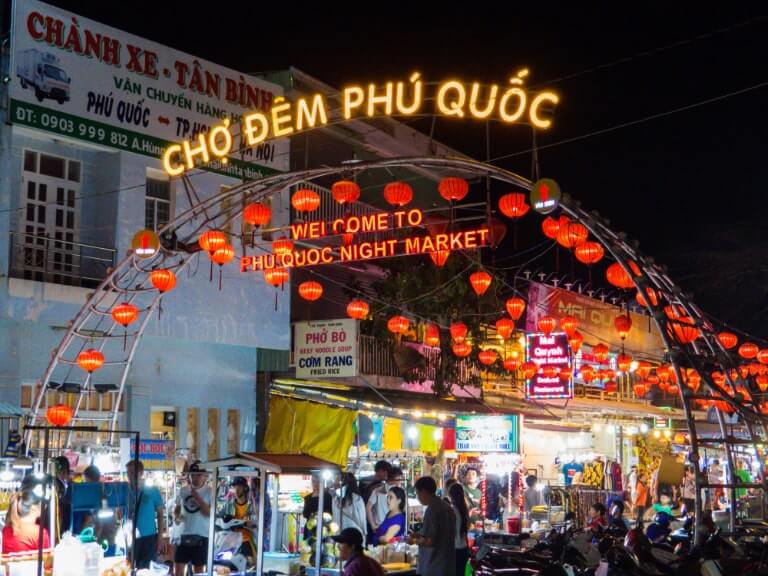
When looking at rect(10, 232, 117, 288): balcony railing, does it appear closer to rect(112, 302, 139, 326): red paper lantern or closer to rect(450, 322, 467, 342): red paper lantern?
rect(112, 302, 139, 326): red paper lantern

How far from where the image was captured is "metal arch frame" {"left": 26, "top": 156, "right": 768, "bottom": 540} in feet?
54.1

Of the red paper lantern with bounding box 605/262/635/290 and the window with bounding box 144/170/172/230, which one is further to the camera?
the window with bounding box 144/170/172/230

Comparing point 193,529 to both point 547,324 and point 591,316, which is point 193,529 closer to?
point 547,324

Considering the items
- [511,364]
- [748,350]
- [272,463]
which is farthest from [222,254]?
[748,350]

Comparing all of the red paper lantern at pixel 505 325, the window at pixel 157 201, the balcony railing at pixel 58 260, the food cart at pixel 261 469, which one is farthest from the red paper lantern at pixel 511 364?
the food cart at pixel 261 469

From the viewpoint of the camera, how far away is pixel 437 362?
29859 mm

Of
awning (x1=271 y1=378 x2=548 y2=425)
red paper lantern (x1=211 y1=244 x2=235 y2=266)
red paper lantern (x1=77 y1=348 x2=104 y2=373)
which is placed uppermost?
red paper lantern (x1=211 y1=244 x2=235 y2=266)

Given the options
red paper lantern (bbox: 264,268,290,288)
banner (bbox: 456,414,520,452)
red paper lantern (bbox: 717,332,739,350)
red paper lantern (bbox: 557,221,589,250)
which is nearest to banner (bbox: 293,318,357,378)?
banner (bbox: 456,414,520,452)

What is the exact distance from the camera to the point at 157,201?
894 inches

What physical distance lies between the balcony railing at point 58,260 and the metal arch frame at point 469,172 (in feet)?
1.90

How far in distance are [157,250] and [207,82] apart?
22.0 ft

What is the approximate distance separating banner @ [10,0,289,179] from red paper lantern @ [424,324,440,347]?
23.1 feet

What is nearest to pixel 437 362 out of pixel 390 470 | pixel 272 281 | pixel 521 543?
pixel 272 281

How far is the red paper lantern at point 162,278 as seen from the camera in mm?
18609
